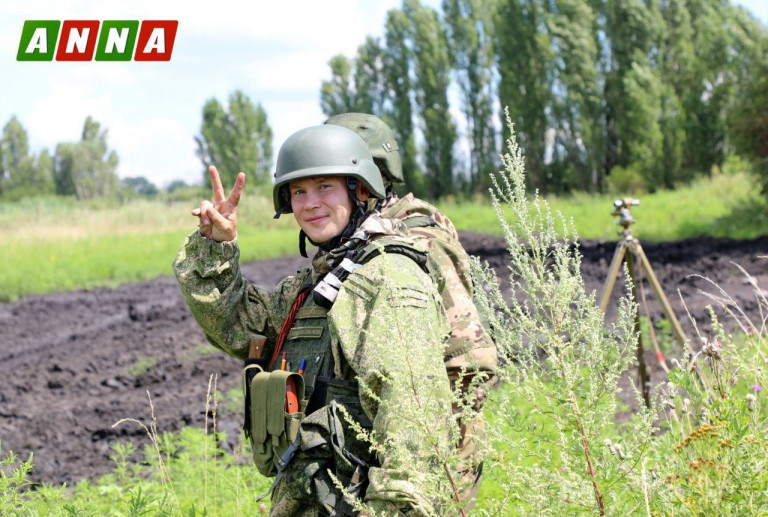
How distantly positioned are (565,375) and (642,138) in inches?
1263

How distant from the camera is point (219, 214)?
121 inches

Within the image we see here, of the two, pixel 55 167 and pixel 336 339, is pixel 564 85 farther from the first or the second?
pixel 55 167

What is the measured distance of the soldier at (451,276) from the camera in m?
3.35

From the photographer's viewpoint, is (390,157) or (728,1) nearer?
(390,157)

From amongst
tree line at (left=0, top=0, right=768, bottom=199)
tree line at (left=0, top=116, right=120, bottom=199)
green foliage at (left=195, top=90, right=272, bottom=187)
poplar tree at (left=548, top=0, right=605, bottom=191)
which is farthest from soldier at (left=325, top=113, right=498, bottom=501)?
tree line at (left=0, top=116, right=120, bottom=199)

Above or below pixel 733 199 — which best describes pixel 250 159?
above

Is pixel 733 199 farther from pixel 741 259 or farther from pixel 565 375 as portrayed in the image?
pixel 565 375

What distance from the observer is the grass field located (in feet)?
66.7

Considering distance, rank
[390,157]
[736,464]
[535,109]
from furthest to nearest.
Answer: [535,109], [390,157], [736,464]

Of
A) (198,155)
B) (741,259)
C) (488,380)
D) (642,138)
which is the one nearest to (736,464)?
(488,380)

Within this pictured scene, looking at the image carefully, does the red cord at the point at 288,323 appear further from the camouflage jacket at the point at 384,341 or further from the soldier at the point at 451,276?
the soldier at the point at 451,276

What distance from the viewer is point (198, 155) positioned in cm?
5353

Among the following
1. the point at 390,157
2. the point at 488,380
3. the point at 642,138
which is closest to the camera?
the point at 488,380

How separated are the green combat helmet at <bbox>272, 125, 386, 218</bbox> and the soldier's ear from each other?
44 mm
